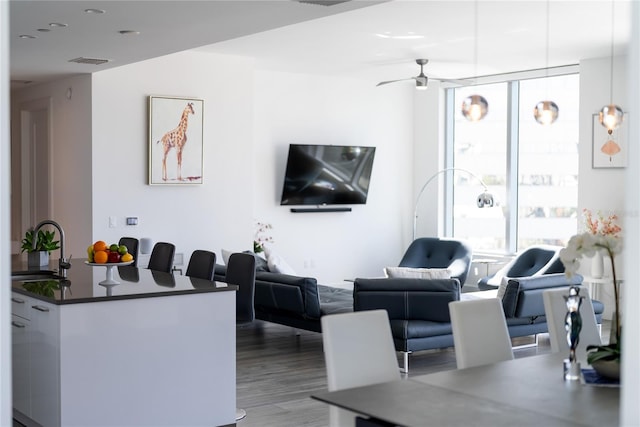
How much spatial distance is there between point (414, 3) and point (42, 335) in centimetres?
384

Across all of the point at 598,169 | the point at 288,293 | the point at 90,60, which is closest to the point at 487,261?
the point at 598,169

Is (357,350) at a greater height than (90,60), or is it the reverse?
(90,60)

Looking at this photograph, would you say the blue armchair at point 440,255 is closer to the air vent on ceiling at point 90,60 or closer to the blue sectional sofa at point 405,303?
the blue sectional sofa at point 405,303

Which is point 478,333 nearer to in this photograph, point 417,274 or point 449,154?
point 417,274

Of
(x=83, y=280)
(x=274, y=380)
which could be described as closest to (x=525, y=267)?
(x=274, y=380)

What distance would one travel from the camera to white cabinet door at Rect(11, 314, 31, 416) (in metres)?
4.80

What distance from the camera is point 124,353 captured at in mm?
4562

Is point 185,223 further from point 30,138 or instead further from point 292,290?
point 30,138

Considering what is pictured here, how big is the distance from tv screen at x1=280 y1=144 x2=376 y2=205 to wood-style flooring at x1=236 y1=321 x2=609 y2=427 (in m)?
2.35

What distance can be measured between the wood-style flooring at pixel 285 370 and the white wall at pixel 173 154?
4.09 ft

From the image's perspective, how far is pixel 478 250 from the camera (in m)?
11.2

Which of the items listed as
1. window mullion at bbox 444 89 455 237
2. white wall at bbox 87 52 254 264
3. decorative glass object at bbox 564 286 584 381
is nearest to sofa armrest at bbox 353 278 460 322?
white wall at bbox 87 52 254 264

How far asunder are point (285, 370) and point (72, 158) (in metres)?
3.74

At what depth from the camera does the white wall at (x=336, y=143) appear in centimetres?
1047
